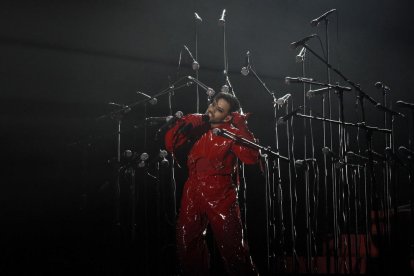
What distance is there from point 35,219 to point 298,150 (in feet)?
8.82

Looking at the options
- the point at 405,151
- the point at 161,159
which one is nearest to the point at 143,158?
the point at 161,159

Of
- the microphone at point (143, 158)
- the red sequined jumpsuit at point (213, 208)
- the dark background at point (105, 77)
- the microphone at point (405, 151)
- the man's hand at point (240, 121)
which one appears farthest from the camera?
the dark background at point (105, 77)

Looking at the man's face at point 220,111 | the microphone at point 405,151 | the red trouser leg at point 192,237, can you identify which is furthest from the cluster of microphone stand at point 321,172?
the red trouser leg at point 192,237

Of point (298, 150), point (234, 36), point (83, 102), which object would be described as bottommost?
point (298, 150)

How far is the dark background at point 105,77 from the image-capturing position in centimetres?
419

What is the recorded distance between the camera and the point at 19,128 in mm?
4246

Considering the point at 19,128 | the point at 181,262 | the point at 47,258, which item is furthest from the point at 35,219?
the point at 181,262

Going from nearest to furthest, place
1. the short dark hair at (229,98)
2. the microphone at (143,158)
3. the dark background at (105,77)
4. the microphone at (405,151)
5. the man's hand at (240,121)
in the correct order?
the microphone at (405,151) < the microphone at (143,158) < the man's hand at (240,121) < the short dark hair at (229,98) < the dark background at (105,77)

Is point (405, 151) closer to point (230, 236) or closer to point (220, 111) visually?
point (230, 236)

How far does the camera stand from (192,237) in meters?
3.38

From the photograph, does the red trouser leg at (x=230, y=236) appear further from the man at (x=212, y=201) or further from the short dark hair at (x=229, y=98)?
the short dark hair at (x=229, y=98)

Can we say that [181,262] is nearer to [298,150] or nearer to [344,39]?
[298,150]

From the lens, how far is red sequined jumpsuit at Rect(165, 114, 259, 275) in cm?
331

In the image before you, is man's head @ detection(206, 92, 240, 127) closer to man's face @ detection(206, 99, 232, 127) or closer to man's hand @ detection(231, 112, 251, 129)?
man's face @ detection(206, 99, 232, 127)
